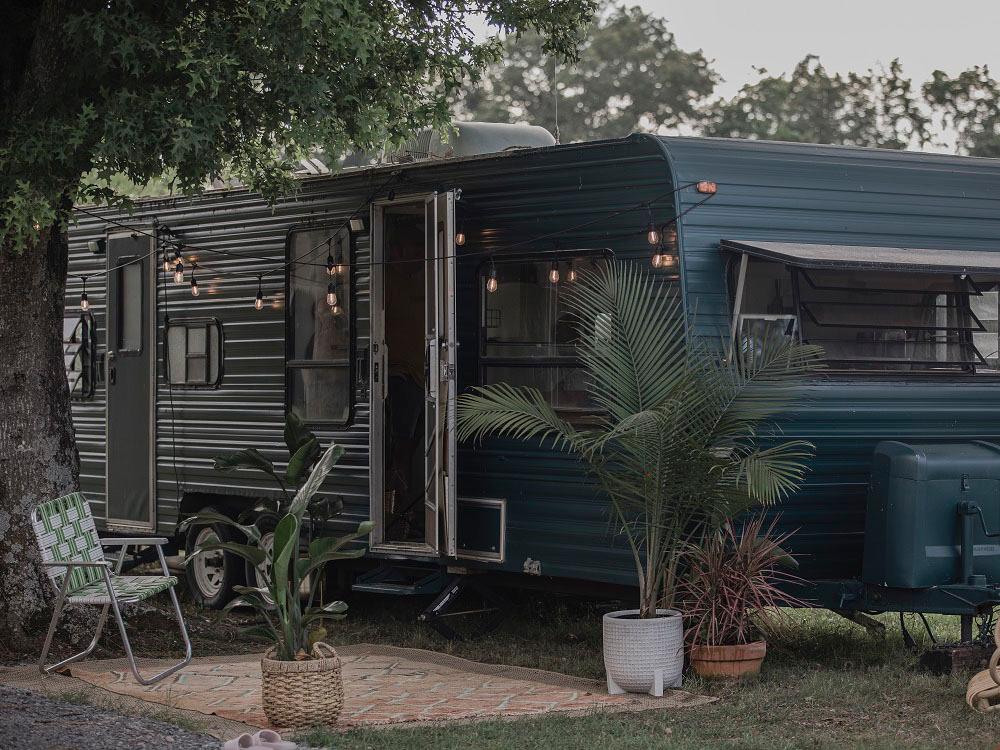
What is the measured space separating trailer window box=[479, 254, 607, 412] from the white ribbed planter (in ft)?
4.48

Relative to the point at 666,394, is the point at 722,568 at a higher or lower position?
lower

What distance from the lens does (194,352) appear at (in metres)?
11.1

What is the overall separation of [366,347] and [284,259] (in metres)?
1.08

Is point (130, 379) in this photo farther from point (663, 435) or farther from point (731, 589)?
point (731, 589)

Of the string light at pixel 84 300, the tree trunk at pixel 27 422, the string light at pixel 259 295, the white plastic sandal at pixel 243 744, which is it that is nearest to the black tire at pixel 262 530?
the string light at pixel 259 295

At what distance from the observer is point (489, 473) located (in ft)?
29.6

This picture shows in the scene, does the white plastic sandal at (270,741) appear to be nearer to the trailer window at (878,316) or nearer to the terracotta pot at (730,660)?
the terracotta pot at (730,660)

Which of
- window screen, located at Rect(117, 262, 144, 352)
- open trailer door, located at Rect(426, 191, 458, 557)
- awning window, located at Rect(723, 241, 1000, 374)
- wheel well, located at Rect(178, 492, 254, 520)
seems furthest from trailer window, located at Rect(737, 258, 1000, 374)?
window screen, located at Rect(117, 262, 144, 352)

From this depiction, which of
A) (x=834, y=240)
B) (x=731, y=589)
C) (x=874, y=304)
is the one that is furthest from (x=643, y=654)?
(x=834, y=240)

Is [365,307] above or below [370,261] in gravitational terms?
below

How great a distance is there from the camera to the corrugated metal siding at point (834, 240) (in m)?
8.13

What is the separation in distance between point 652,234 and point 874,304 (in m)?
1.36

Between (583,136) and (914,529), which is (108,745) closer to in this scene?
(914,529)

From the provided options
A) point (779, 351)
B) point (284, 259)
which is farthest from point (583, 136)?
point (779, 351)
